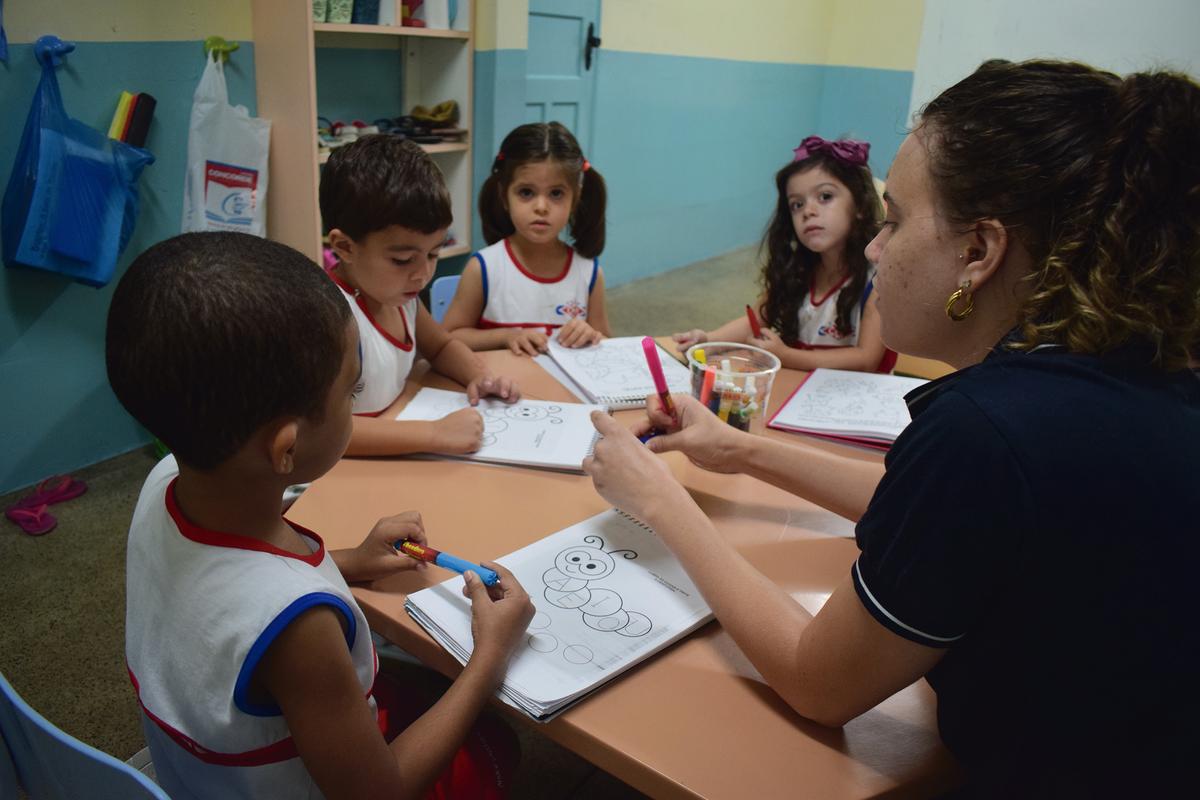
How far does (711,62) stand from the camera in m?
4.98

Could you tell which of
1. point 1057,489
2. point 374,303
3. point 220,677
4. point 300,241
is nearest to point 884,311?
point 1057,489

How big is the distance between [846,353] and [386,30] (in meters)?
2.06

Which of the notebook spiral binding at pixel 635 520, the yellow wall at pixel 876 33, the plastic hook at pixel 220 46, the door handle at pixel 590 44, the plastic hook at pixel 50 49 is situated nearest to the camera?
the notebook spiral binding at pixel 635 520

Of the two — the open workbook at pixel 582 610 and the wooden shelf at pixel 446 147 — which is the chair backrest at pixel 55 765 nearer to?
the open workbook at pixel 582 610

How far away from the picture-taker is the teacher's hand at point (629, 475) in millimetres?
960

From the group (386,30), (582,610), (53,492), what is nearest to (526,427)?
(582,610)

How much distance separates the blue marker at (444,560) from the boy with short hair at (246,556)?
9 cm

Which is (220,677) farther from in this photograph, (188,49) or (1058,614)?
(188,49)

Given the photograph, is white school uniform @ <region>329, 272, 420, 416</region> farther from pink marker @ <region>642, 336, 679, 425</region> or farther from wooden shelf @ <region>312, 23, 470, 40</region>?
wooden shelf @ <region>312, 23, 470, 40</region>

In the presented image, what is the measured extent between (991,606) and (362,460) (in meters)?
0.88

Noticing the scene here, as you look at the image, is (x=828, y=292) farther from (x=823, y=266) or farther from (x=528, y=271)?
(x=528, y=271)

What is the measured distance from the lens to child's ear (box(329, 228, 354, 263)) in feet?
4.76

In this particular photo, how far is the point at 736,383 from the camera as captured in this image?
139 cm

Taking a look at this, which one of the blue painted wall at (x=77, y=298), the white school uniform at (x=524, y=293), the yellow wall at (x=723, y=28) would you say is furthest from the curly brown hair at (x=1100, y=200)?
the yellow wall at (x=723, y=28)
